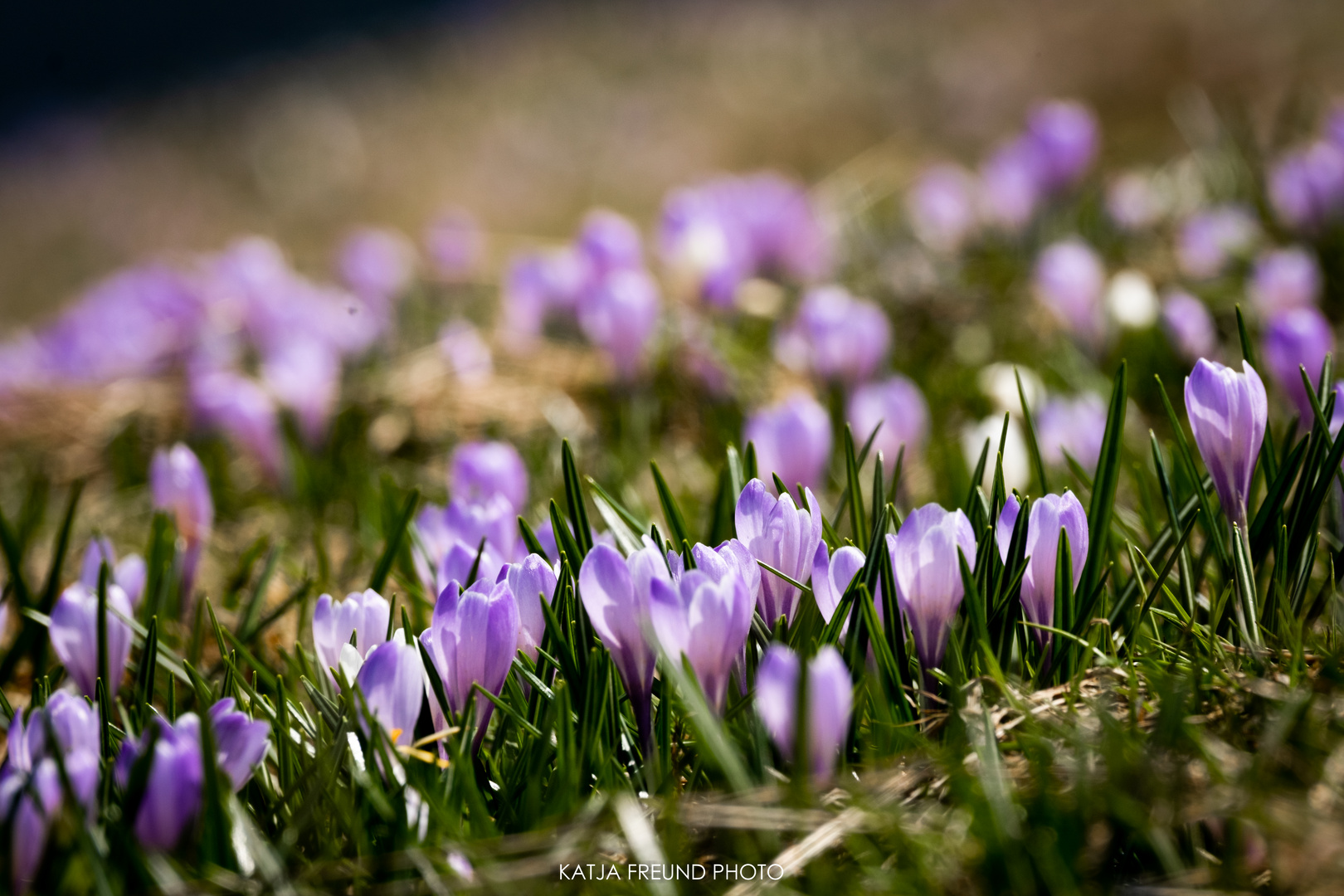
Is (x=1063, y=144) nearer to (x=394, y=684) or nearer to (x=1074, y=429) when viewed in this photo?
(x=1074, y=429)

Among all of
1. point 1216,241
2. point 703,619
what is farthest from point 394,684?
point 1216,241

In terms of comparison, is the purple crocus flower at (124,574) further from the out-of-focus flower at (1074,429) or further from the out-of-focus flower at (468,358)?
the out-of-focus flower at (1074,429)

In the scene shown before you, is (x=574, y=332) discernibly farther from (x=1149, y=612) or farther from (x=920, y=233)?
(x=1149, y=612)

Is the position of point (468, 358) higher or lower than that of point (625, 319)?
lower

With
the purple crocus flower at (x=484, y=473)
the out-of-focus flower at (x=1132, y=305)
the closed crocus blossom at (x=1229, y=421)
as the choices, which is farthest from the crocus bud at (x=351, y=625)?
the out-of-focus flower at (x=1132, y=305)

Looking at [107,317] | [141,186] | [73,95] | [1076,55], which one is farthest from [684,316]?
[73,95]

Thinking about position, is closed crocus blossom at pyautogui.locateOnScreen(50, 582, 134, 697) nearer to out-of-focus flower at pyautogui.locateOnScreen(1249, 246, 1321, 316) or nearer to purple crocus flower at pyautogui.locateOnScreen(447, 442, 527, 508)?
purple crocus flower at pyautogui.locateOnScreen(447, 442, 527, 508)

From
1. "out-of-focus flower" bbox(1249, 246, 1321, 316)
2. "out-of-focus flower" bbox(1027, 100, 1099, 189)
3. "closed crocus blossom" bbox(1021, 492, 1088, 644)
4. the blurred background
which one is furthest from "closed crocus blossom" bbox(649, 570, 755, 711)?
the blurred background

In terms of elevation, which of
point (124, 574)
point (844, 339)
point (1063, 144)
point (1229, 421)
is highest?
point (1063, 144)
